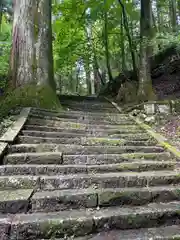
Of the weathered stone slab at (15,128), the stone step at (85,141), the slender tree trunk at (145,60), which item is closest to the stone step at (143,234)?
the stone step at (85,141)

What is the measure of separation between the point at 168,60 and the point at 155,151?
8.05 meters

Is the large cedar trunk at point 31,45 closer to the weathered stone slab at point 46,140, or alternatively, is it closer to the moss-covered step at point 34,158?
the weathered stone slab at point 46,140

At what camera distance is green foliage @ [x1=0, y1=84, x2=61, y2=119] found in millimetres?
5388

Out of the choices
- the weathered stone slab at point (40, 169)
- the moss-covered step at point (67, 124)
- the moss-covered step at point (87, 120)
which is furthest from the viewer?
the moss-covered step at point (87, 120)

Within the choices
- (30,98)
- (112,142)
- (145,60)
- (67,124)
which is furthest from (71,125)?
(145,60)

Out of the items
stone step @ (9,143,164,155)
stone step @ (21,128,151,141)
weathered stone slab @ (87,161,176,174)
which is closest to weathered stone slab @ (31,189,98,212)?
weathered stone slab @ (87,161,176,174)

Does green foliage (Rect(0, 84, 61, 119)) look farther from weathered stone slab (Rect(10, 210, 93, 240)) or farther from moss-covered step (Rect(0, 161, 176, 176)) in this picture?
weathered stone slab (Rect(10, 210, 93, 240))

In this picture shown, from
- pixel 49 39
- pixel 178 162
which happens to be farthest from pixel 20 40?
pixel 178 162

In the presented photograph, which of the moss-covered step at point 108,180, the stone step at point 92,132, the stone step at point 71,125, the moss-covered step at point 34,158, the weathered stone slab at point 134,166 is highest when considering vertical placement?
the stone step at point 71,125

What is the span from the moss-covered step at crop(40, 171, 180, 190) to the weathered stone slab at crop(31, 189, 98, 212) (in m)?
0.20

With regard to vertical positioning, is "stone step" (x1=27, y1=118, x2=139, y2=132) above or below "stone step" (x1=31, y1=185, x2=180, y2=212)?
above

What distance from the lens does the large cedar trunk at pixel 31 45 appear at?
5.91 metres

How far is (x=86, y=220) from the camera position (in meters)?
2.25

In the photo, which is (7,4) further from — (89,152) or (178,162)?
(178,162)
